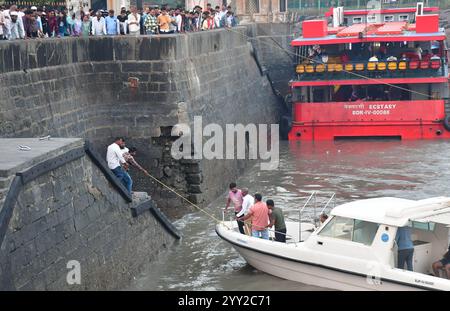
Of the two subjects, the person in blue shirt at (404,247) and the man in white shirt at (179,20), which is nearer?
the person in blue shirt at (404,247)

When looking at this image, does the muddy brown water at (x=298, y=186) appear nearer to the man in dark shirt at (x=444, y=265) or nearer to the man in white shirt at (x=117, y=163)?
the man in white shirt at (x=117, y=163)

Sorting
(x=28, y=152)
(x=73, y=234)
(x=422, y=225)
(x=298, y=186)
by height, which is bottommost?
(x=298, y=186)

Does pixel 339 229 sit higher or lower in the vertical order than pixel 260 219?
Result: higher

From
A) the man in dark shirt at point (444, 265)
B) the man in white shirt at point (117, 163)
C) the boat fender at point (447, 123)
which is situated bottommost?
the boat fender at point (447, 123)

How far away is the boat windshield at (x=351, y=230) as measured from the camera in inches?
474

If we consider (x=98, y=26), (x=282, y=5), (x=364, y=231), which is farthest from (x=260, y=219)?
(x=282, y=5)

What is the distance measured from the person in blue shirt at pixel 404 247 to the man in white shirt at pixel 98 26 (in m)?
9.91

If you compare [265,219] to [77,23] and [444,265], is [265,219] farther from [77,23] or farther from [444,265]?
[77,23]

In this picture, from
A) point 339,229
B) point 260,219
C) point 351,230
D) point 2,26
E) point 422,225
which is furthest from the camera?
point 2,26

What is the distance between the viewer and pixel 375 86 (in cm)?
2788

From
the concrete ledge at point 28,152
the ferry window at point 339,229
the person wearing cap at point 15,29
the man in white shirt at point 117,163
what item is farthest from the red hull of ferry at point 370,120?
the concrete ledge at point 28,152

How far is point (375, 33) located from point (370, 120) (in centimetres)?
306
